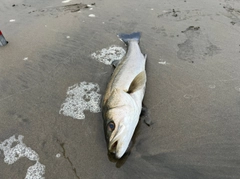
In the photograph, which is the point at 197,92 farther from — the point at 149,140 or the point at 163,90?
the point at 149,140

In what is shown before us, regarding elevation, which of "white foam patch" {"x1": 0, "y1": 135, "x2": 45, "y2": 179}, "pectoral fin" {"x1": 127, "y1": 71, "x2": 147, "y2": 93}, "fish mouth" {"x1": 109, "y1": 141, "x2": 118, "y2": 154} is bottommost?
"white foam patch" {"x1": 0, "y1": 135, "x2": 45, "y2": 179}

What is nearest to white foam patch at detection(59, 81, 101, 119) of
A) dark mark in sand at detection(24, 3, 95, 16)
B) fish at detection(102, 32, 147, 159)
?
fish at detection(102, 32, 147, 159)

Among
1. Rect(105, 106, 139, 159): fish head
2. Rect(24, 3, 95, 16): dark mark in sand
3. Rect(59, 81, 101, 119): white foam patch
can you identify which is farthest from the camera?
Rect(24, 3, 95, 16): dark mark in sand

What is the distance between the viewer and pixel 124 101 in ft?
10.2

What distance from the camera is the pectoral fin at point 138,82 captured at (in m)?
3.53

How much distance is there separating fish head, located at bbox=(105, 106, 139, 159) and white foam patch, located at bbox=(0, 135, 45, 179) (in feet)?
3.21

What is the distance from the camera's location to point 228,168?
2.63 meters

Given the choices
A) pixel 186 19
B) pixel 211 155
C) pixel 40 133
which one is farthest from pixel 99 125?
pixel 186 19

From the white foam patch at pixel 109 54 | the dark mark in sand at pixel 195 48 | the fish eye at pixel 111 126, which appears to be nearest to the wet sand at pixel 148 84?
the dark mark in sand at pixel 195 48

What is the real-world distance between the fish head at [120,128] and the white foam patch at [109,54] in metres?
1.66

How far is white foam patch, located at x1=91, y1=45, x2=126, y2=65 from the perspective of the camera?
4473 millimetres

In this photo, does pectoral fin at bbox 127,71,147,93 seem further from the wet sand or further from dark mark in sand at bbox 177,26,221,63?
A: dark mark in sand at bbox 177,26,221,63

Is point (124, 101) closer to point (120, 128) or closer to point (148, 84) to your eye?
point (120, 128)

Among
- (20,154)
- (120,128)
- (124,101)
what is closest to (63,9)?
(124,101)
